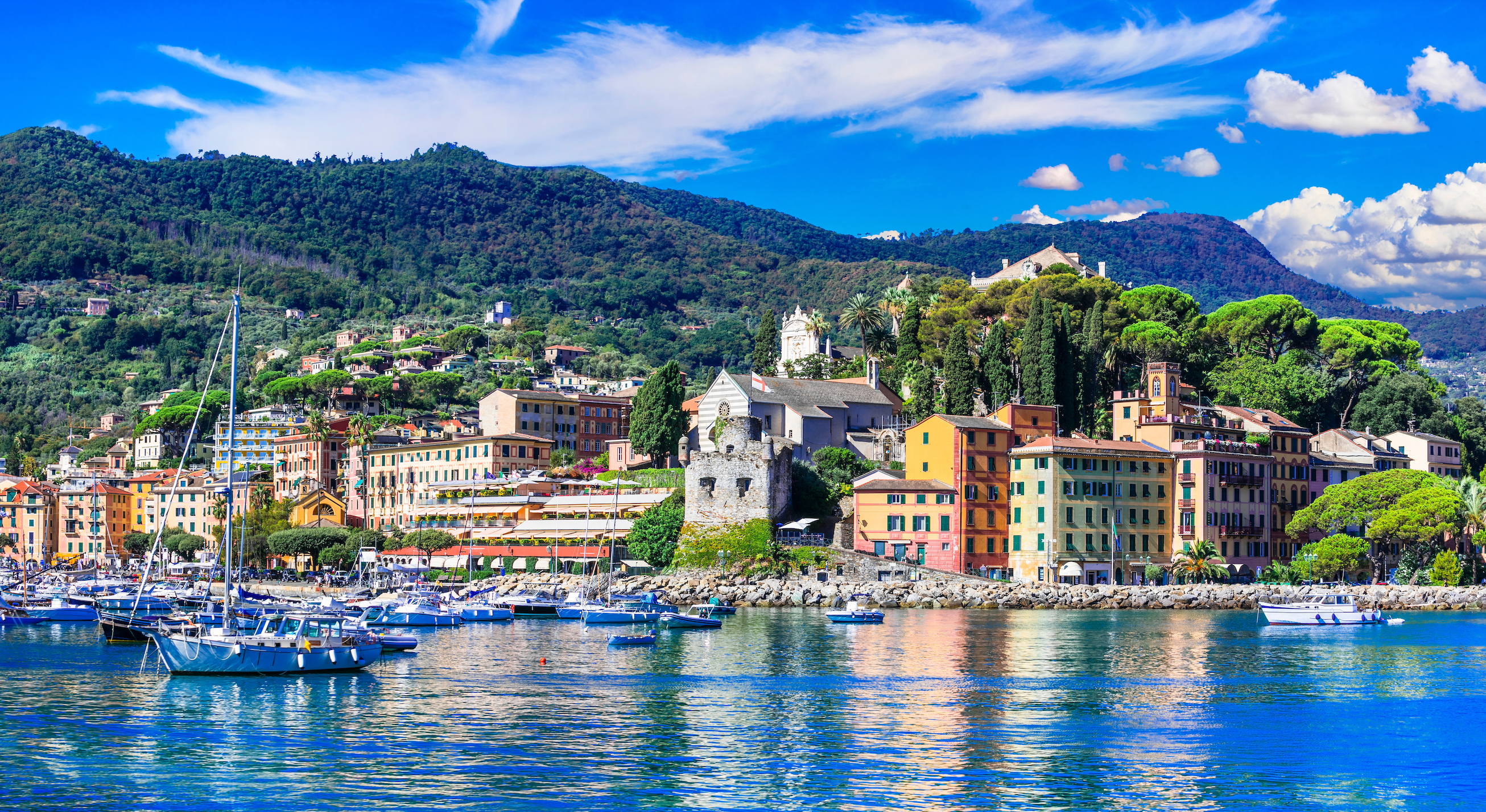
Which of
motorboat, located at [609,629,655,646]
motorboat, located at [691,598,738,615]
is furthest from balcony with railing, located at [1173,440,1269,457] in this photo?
motorboat, located at [609,629,655,646]

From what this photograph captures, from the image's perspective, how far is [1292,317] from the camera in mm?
103875

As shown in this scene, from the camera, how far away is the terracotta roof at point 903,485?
83188mm

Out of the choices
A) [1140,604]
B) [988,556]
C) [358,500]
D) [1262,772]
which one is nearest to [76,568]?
[358,500]

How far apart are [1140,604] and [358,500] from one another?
2638 inches

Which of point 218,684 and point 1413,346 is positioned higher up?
point 1413,346

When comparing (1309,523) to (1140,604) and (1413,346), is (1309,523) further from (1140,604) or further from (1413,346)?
(1413,346)

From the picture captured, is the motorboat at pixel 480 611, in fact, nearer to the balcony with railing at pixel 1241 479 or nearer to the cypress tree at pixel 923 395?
the cypress tree at pixel 923 395

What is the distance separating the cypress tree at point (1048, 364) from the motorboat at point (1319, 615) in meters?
19.9

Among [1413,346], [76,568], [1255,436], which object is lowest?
[76,568]

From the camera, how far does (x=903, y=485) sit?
8356 cm

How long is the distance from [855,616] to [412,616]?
68.5 feet

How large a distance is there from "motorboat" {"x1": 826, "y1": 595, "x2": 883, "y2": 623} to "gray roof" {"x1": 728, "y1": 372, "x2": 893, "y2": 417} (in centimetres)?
2536

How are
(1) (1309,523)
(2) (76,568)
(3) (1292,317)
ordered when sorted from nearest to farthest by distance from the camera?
(1) (1309,523) < (3) (1292,317) < (2) (76,568)

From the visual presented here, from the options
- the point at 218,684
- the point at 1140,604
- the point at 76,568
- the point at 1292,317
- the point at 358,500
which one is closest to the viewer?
the point at 218,684
